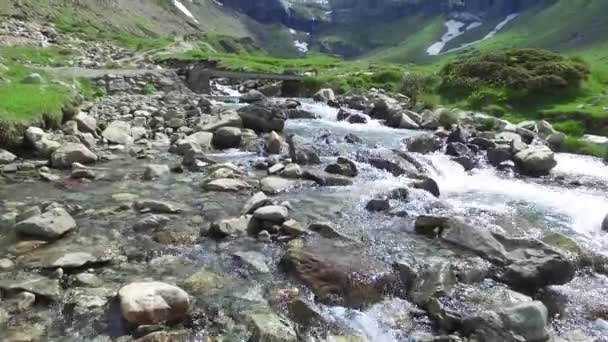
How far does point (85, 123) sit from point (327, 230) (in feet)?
52.7

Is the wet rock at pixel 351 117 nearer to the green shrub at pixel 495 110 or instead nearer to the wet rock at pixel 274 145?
the green shrub at pixel 495 110

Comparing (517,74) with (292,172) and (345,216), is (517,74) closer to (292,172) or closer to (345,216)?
(292,172)

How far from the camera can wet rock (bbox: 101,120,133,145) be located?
24.9 metres

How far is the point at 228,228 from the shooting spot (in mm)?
13930

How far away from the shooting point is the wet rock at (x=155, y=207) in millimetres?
15320

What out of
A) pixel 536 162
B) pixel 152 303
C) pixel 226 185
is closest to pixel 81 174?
pixel 226 185

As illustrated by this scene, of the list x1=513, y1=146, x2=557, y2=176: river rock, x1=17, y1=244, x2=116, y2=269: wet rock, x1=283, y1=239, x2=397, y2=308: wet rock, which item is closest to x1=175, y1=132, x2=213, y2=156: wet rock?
x1=17, y1=244, x2=116, y2=269: wet rock

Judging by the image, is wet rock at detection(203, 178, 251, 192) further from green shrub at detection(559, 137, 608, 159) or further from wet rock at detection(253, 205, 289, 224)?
green shrub at detection(559, 137, 608, 159)

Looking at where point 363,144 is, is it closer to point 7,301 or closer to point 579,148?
point 579,148

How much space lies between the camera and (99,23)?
548ft

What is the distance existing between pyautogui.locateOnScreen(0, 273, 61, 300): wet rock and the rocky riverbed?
0.05 metres

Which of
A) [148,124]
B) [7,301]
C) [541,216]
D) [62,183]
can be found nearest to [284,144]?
[148,124]

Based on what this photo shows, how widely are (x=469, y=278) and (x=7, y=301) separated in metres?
10.0

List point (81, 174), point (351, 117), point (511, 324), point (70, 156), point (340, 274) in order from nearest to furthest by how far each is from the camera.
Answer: point (511, 324) < point (340, 274) < point (81, 174) < point (70, 156) < point (351, 117)
